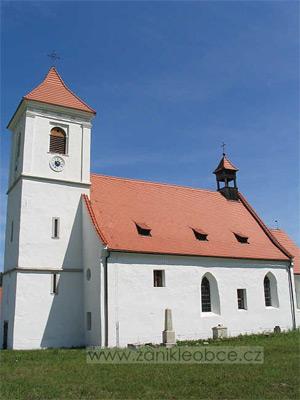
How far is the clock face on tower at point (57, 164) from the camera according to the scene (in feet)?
72.8

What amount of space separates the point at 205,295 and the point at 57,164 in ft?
34.8

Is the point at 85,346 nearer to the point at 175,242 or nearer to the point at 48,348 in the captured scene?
the point at 48,348

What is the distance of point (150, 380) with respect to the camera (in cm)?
1127

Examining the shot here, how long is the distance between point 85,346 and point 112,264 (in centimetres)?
428

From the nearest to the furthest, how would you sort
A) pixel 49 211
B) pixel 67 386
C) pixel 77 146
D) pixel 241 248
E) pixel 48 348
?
pixel 67 386 < pixel 48 348 < pixel 49 211 < pixel 77 146 < pixel 241 248

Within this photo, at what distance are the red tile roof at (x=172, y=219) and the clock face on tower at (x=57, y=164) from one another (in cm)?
218

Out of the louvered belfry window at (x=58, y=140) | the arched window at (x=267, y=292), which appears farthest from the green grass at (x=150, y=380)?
the louvered belfry window at (x=58, y=140)

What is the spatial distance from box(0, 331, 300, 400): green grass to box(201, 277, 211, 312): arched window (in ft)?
24.7

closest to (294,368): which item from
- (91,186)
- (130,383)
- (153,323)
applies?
(130,383)

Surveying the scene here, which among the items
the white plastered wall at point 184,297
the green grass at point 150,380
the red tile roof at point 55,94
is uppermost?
the red tile roof at point 55,94

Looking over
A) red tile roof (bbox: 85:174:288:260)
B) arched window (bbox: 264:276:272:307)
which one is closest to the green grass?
red tile roof (bbox: 85:174:288:260)

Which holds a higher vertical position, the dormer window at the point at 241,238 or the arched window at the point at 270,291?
the dormer window at the point at 241,238

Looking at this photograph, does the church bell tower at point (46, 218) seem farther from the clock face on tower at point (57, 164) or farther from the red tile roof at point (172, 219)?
the red tile roof at point (172, 219)

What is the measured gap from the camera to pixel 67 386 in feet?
35.5
